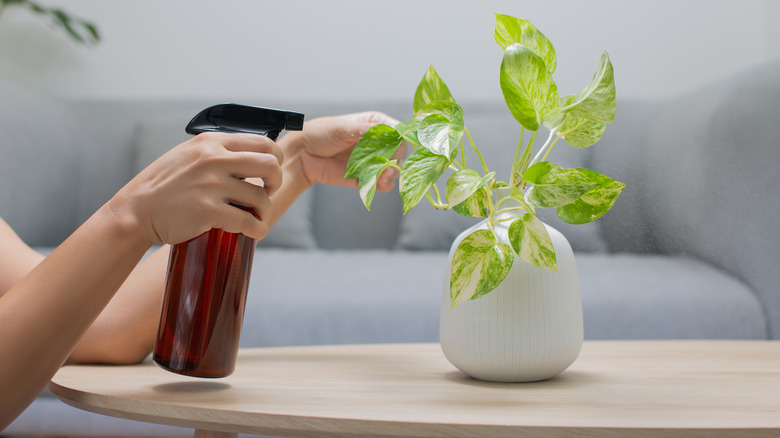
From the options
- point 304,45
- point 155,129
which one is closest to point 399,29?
point 304,45

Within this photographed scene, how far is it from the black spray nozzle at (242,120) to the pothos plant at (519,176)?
0.30 feet

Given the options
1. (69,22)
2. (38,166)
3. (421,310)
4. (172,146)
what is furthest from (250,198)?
(69,22)

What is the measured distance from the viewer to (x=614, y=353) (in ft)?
2.16

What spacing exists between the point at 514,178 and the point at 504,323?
12cm

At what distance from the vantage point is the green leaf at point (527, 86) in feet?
1.51

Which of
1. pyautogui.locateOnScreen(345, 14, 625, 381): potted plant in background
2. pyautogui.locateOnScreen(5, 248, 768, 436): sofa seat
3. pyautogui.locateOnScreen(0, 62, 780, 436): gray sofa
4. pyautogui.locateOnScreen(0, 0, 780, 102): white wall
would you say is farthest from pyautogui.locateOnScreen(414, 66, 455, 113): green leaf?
pyautogui.locateOnScreen(0, 0, 780, 102): white wall

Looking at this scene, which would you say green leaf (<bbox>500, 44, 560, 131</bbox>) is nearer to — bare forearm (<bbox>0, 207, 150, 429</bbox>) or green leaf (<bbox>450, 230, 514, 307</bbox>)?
green leaf (<bbox>450, 230, 514, 307</bbox>)

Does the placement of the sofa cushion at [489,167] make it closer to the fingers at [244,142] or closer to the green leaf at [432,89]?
the green leaf at [432,89]

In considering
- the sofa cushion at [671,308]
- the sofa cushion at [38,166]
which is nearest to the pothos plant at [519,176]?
the sofa cushion at [671,308]

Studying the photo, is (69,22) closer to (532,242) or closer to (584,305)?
(584,305)

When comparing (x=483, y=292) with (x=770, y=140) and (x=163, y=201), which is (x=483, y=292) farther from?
(x=770, y=140)

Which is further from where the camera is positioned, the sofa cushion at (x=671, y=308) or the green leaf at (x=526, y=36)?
the sofa cushion at (x=671, y=308)

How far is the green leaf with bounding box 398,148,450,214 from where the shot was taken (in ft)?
1.53

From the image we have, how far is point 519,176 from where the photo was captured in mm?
512
